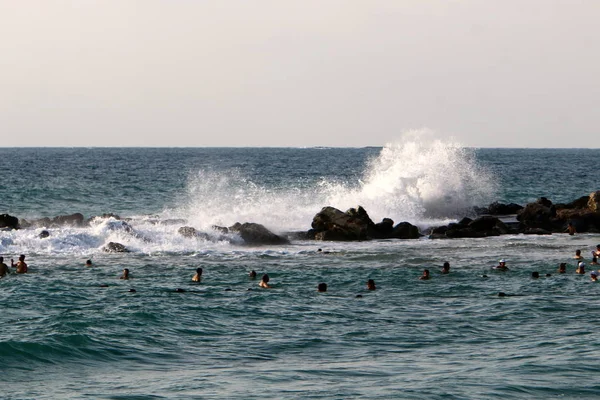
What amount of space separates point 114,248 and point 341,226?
10.4 m

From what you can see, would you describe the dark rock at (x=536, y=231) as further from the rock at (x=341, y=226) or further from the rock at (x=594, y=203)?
the rock at (x=341, y=226)

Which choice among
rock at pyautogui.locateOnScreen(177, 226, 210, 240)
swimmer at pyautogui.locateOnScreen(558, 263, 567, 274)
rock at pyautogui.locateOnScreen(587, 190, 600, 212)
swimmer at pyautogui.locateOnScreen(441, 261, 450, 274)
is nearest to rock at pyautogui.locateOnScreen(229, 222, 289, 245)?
rock at pyautogui.locateOnScreen(177, 226, 210, 240)

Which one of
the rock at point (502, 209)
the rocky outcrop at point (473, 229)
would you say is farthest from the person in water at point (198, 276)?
the rock at point (502, 209)

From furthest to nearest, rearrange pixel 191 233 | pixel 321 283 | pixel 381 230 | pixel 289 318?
pixel 381 230 → pixel 191 233 → pixel 321 283 → pixel 289 318

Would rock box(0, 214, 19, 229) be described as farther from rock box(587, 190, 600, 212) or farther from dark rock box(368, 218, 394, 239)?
rock box(587, 190, 600, 212)

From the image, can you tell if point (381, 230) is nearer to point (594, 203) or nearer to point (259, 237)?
point (259, 237)

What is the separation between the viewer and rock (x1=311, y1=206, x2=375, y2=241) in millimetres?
42344

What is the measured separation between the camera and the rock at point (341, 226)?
139 feet

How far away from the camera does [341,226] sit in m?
42.8

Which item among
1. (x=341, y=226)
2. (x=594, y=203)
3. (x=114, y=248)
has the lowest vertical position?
(x=114, y=248)

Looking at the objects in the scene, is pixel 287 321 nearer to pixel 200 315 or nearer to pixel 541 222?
pixel 200 315

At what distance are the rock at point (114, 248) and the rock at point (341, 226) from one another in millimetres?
9082

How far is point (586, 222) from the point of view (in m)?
45.7

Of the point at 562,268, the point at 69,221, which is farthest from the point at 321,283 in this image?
the point at 69,221
